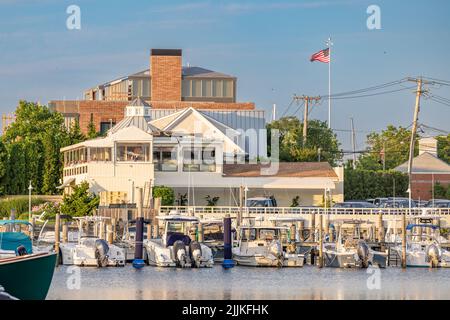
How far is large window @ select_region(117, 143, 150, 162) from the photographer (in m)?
116

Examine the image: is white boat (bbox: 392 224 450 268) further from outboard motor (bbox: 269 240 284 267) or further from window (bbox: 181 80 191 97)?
window (bbox: 181 80 191 97)

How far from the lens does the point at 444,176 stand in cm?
14675

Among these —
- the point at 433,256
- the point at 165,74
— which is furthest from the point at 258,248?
the point at 165,74

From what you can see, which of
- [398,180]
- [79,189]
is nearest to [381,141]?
[398,180]

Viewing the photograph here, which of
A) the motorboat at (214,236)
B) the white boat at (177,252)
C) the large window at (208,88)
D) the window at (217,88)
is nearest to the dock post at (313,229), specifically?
the motorboat at (214,236)

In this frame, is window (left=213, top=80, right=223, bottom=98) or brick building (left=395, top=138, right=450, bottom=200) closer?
brick building (left=395, top=138, right=450, bottom=200)

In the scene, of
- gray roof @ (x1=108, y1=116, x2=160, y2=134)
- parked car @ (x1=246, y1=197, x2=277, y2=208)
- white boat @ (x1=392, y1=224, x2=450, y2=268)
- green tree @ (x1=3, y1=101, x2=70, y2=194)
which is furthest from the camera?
gray roof @ (x1=108, y1=116, x2=160, y2=134)

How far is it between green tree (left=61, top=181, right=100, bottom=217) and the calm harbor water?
3187cm

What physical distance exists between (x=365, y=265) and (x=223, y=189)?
4243cm

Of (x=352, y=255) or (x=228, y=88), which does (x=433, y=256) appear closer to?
(x=352, y=255)

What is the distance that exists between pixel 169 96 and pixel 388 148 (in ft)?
122

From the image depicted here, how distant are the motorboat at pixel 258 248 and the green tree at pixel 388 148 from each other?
267ft

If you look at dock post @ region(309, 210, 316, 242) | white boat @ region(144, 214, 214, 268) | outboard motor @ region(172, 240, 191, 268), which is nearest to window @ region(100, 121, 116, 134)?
dock post @ region(309, 210, 316, 242)
